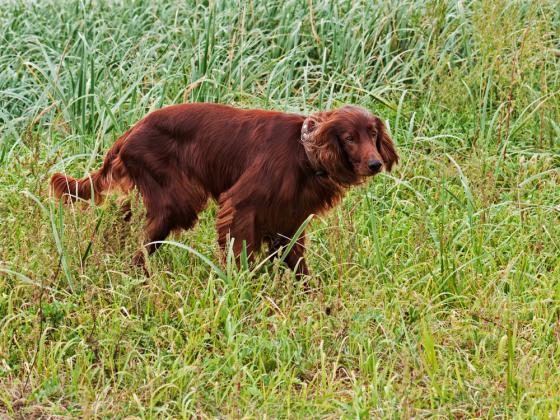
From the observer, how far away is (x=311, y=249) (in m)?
4.75

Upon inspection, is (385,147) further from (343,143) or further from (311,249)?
(311,249)

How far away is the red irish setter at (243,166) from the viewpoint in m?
4.14

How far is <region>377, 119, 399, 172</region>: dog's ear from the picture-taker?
4.26 metres

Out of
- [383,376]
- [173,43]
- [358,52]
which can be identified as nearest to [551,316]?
[383,376]

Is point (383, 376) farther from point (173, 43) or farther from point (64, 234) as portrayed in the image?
point (173, 43)

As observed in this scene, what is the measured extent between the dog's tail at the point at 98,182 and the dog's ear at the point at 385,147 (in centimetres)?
120

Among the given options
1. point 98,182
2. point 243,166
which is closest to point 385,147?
point 243,166

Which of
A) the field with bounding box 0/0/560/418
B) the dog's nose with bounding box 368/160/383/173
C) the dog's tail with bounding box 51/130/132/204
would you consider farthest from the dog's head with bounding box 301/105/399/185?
the dog's tail with bounding box 51/130/132/204

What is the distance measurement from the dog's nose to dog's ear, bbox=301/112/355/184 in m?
0.17

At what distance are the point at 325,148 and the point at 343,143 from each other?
94mm

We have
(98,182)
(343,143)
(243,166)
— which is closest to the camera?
(343,143)

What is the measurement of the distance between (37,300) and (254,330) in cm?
87

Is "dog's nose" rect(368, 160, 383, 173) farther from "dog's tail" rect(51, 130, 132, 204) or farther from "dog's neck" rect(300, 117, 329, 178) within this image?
"dog's tail" rect(51, 130, 132, 204)

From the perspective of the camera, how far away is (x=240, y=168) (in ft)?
14.5
